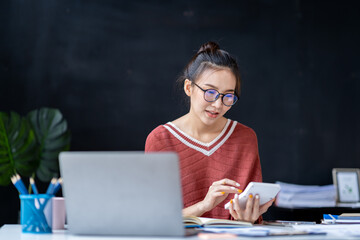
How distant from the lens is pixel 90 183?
3.82ft

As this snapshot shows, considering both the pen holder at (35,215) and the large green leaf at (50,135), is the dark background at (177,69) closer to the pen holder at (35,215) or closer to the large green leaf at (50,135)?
the large green leaf at (50,135)

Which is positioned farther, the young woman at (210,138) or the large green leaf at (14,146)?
the large green leaf at (14,146)

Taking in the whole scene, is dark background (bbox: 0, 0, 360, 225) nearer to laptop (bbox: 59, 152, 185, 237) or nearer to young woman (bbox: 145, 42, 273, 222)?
young woman (bbox: 145, 42, 273, 222)

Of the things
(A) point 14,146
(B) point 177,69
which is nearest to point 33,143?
(A) point 14,146

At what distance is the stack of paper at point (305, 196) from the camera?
2934 millimetres

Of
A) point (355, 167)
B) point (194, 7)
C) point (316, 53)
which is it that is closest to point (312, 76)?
point (316, 53)

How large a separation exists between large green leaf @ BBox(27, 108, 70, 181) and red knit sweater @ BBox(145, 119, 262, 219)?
37.8 inches

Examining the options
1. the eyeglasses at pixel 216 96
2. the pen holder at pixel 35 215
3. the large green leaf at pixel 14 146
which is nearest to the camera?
the pen holder at pixel 35 215

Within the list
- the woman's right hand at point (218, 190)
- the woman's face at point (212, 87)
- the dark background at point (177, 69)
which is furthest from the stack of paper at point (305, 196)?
the woman's right hand at point (218, 190)

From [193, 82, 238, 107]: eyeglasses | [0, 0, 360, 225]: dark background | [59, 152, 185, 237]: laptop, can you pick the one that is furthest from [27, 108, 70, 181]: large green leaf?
[59, 152, 185, 237]: laptop

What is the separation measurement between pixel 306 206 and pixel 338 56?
1109mm

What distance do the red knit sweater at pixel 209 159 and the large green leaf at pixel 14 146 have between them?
1041 mm

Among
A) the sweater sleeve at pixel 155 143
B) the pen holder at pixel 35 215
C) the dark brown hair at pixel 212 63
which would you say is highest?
the dark brown hair at pixel 212 63

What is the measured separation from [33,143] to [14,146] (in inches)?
4.3
